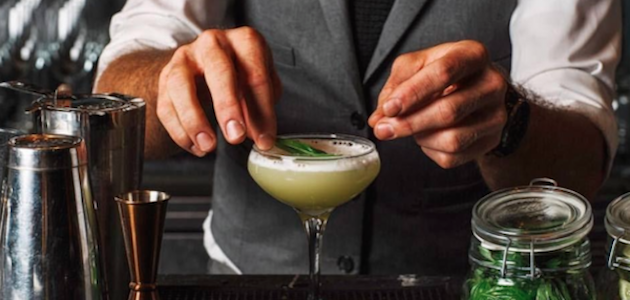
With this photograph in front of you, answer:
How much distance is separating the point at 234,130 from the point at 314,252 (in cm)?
21

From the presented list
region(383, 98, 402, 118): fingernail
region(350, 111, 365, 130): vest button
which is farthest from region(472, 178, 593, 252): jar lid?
region(350, 111, 365, 130): vest button

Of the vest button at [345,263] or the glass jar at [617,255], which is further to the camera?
the vest button at [345,263]

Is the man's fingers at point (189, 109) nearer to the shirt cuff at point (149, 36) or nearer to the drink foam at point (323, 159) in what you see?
the drink foam at point (323, 159)

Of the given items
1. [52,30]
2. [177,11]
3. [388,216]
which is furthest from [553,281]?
[52,30]

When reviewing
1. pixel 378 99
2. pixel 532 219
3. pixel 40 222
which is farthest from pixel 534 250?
pixel 378 99

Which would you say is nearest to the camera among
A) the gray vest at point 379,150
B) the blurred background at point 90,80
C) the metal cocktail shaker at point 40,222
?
the metal cocktail shaker at point 40,222

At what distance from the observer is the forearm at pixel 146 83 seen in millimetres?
1747

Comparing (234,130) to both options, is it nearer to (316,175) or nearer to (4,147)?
(316,175)

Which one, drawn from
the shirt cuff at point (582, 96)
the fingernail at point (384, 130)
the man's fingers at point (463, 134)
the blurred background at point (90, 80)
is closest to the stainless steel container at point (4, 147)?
the fingernail at point (384, 130)

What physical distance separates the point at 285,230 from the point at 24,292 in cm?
97

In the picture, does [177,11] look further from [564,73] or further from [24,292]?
[24,292]

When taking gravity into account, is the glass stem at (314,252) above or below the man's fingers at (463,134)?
below

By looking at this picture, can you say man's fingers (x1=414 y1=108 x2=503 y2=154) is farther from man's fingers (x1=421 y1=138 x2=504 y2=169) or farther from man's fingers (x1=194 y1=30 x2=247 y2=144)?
man's fingers (x1=194 y1=30 x2=247 y2=144)

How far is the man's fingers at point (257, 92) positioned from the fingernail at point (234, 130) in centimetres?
5
